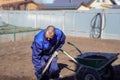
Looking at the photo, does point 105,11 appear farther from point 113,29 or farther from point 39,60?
point 39,60

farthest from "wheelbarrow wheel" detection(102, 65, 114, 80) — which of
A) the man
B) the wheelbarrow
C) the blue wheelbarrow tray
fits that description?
the man

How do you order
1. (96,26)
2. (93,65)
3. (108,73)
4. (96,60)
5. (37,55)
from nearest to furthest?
(37,55)
(96,60)
(93,65)
(108,73)
(96,26)

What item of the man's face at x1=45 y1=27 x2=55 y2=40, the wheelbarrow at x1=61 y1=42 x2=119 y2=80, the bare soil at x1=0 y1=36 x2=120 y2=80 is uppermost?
the man's face at x1=45 y1=27 x2=55 y2=40

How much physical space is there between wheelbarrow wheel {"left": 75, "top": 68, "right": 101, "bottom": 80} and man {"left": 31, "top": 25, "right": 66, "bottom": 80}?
0.64 meters

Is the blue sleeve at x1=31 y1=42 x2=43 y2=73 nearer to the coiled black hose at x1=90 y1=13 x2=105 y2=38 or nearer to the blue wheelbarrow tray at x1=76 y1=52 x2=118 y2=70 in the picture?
the blue wheelbarrow tray at x1=76 y1=52 x2=118 y2=70

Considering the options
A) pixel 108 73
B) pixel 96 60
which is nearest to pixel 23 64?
pixel 108 73

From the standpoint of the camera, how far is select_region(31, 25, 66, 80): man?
6670mm

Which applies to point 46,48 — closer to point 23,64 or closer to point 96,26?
point 23,64

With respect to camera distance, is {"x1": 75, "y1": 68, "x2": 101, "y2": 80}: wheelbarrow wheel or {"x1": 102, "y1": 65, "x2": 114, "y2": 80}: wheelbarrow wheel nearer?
{"x1": 75, "y1": 68, "x2": 101, "y2": 80}: wheelbarrow wheel

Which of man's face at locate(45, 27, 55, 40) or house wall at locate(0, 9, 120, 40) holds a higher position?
man's face at locate(45, 27, 55, 40)

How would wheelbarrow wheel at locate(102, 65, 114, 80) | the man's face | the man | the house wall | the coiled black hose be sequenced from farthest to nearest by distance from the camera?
the coiled black hose
the house wall
wheelbarrow wheel at locate(102, 65, 114, 80)
the man
the man's face

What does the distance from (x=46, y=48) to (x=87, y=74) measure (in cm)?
136

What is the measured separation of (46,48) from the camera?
691 centimetres

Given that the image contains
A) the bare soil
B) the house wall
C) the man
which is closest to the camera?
the man
